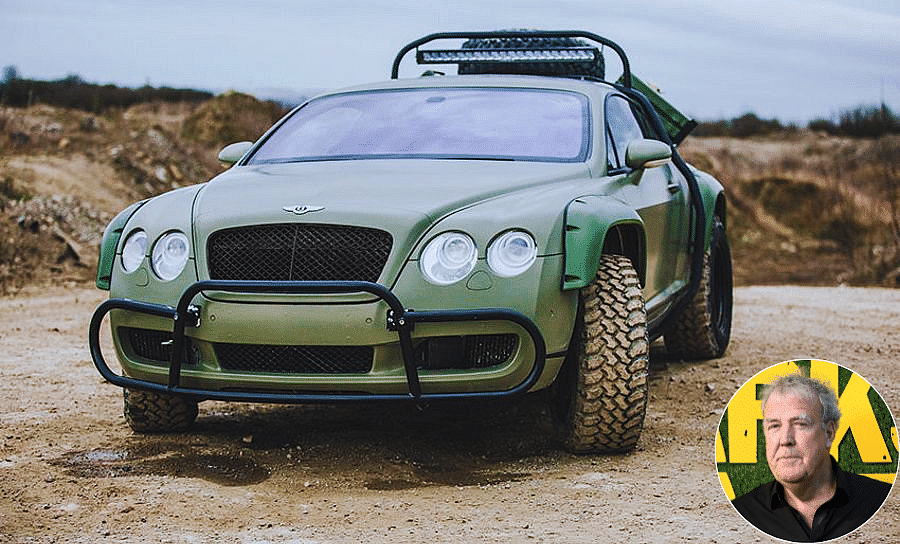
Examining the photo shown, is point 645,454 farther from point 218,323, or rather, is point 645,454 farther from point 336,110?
point 336,110

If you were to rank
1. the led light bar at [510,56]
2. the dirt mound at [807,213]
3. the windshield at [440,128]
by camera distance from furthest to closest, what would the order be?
the dirt mound at [807,213]
the led light bar at [510,56]
the windshield at [440,128]

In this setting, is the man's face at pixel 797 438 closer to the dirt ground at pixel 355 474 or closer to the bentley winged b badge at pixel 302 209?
the dirt ground at pixel 355 474

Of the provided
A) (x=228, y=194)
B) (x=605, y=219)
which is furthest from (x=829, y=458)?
(x=228, y=194)

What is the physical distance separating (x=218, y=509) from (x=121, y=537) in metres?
0.42

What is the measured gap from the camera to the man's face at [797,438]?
3057 millimetres

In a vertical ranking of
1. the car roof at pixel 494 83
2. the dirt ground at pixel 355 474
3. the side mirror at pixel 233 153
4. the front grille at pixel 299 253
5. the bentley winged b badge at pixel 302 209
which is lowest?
the dirt ground at pixel 355 474

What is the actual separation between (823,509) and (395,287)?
1860 mm

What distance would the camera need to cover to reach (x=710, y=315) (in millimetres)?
7688

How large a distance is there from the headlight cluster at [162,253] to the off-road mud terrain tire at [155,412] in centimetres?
63

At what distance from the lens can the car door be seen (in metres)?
5.89

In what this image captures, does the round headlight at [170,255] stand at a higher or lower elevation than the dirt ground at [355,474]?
higher

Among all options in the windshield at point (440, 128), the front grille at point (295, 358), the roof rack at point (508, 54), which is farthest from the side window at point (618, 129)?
the front grille at point (295, 358)

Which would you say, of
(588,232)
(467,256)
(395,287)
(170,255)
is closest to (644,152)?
(588,232)

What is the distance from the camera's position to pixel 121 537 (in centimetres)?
395
